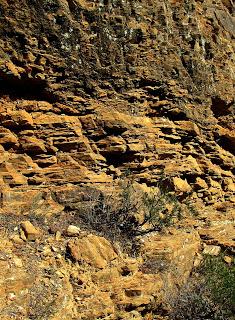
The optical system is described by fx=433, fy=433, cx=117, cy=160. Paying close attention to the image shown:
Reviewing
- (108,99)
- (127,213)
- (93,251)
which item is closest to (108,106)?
(108,99)

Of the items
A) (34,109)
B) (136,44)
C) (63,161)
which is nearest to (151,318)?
(63,161)

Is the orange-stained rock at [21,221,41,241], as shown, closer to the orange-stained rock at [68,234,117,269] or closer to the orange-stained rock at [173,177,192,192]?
the orange-stained rock at [68,234,117,269]

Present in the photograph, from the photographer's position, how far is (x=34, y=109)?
8.07m

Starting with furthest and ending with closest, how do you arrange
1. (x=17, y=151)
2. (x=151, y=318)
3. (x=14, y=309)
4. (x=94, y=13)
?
(x=94, y=13), (x=17, y=151), (x=151, y=318), (x=14, y=309)

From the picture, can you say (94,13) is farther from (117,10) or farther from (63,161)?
(63,161)

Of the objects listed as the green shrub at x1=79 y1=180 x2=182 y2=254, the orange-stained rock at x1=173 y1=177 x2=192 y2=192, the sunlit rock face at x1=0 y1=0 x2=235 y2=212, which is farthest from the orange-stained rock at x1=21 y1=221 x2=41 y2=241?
the orange-stained rock at x1=173 y1=177 x2=192 y2=192

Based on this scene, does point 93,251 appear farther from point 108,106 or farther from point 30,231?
point 108,106

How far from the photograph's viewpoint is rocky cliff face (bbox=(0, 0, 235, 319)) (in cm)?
780

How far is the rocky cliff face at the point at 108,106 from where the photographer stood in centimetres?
780

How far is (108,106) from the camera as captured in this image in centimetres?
866

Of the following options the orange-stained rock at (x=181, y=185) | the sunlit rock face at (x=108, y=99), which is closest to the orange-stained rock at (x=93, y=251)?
the sunlit rock face at (x=108, y=99)

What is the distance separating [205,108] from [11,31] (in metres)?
4.69

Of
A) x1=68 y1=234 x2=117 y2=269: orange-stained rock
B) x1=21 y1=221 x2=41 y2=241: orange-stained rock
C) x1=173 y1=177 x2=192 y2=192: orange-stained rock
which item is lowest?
x1=21 y1=221 x2=41 y2=241: orange-stained rock

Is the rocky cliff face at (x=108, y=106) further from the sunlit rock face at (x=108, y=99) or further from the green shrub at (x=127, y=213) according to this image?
the green shrub at (x=127, y=213)
